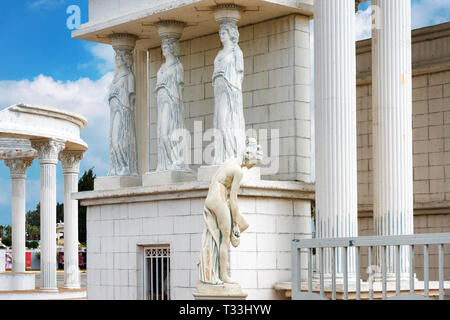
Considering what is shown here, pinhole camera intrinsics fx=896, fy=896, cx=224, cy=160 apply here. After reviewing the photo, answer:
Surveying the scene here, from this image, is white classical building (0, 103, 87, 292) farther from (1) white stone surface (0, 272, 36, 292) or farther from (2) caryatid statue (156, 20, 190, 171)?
(2) caryatid statue (156, 20, 190, 171)

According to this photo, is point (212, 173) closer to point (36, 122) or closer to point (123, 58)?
point (123, 58)

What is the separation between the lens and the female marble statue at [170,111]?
18.1m

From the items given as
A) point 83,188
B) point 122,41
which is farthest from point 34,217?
point 122,41

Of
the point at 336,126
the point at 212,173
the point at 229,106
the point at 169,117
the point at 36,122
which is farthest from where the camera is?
the point at 36,122

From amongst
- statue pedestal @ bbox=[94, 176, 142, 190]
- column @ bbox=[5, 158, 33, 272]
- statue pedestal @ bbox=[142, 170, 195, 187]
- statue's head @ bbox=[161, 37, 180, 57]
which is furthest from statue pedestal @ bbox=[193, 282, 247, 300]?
column @ bbox=[5, 158, 33, 272]

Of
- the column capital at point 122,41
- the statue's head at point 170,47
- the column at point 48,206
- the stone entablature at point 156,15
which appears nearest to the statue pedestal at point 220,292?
the statue's head at point 170,47

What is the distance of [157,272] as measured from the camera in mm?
18281

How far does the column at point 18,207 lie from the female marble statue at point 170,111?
856 inches

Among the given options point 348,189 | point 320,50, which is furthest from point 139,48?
point 348,189

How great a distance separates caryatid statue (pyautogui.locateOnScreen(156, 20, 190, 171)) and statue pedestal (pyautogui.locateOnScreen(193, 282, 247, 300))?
150 inches

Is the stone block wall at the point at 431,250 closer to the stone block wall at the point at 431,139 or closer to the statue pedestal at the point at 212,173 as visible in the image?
the stone block wall at the point at 431,139

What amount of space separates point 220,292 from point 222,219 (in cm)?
122

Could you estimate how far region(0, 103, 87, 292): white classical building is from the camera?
108 feet
